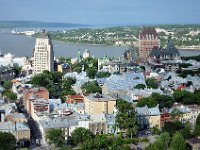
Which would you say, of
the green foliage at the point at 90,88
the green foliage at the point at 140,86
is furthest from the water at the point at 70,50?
the green foliage at the point at 140,86

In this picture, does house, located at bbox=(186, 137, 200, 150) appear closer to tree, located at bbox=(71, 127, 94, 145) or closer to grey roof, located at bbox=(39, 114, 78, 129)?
tree, located at bbox=(71, 127, 94, 145)

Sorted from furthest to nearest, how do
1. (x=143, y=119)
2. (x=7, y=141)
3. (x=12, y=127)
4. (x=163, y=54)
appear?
(x=163, y=54) < (x=143, y=119) < (x=12, y=127) < (x=7, y=141)

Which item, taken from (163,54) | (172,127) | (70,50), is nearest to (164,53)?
(163,54)

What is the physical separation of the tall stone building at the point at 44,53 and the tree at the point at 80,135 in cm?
1282

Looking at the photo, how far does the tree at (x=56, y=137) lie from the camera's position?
42.6 ft

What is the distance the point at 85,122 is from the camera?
14266mm

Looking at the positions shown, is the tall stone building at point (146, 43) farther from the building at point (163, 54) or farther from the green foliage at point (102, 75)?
the green foliage at point (102, 75)

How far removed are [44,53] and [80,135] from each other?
13.1m

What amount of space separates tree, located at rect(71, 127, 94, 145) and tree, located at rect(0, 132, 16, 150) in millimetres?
1722

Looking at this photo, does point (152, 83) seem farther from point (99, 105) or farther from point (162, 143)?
point (162, 143)

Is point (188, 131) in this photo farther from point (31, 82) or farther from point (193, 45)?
point (193, 45)

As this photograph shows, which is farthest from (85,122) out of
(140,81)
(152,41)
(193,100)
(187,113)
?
(152,41)

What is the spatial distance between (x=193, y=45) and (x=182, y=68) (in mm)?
28997

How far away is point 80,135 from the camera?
13.2 meters
